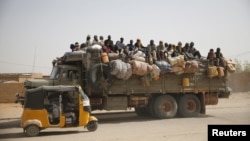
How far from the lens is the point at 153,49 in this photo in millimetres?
16969

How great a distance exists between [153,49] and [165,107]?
2808 mm

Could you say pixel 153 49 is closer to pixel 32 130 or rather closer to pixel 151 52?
pixel 151 52

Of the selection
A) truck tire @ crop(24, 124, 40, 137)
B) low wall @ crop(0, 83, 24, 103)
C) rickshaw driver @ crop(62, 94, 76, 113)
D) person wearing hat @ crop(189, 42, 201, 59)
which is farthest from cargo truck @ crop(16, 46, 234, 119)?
low wall @ crop(0, 83, 24, 103)

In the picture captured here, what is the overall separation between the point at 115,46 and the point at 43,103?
18.1 ft

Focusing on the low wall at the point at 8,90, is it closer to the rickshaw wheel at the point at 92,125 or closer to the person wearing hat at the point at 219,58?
the person wearing hat at the point at 219,58

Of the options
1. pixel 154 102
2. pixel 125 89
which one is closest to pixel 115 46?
pixel 125 89

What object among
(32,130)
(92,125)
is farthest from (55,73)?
(32,130)

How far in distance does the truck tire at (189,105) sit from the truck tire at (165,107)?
444mm

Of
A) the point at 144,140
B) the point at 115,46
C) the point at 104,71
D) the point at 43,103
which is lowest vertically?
the point at 144,140

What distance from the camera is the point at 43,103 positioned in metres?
12.2

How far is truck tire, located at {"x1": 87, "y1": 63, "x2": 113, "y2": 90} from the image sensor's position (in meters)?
15.3

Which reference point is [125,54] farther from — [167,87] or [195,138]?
[195,138]

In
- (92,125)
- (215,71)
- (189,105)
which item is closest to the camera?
(92,125)

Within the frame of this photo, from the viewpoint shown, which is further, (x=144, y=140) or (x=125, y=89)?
(x=125, y=89)
